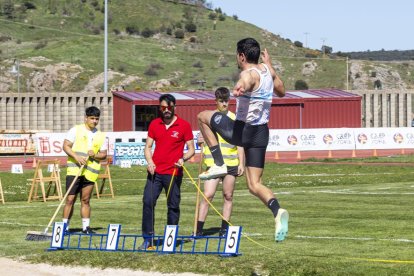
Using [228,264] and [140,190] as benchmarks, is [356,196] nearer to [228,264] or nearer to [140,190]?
[140,190]

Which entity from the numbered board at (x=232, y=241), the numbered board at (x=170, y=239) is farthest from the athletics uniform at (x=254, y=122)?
the numbered board at (x=170, y=239)

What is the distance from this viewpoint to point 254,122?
14.4 meters

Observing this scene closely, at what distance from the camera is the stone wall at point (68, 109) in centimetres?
9400

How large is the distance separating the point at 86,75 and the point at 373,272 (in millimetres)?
126680

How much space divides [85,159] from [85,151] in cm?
49

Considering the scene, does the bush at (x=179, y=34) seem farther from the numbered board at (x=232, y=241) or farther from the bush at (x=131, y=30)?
the numbered board at (x=232, y=241)

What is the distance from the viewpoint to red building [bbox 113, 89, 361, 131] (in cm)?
8356

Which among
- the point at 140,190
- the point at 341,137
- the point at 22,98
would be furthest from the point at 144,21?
the point at 140,190

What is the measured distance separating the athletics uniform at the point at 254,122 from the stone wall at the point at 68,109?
3074 inches

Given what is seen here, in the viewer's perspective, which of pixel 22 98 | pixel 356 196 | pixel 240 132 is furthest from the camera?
pixel 22 98

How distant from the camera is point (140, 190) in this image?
1478 inches

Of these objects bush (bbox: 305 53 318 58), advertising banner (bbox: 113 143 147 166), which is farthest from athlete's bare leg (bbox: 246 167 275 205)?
bush (bbox: 305 53 318 58)

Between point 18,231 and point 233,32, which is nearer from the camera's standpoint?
point 18,231

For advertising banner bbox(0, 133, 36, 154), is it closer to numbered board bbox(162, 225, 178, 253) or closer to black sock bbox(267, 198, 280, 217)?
numbered board bbox(162, 225, 178, 253)
